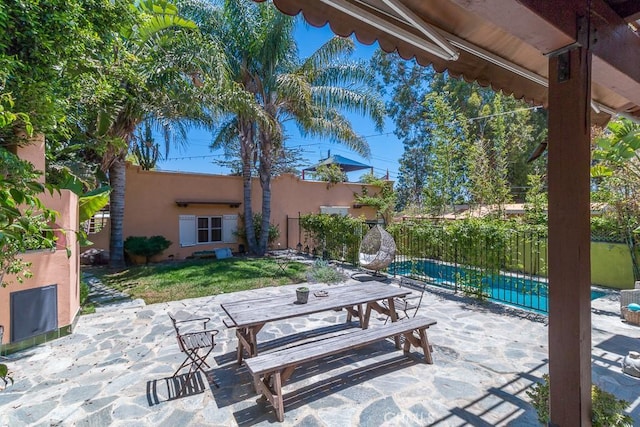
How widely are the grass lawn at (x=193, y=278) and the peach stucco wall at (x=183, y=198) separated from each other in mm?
1695

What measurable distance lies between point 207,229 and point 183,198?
1.54 metres

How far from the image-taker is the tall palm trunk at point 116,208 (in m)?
9.31

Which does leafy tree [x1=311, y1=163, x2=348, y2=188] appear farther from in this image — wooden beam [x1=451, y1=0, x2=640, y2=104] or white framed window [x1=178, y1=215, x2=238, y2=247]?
wooden beam [x1=451, y1=0, x2=640, y2=104]

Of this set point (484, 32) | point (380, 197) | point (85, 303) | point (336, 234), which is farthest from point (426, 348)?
point (380, 197)

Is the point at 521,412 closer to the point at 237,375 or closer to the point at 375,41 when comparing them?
the point at 237,375

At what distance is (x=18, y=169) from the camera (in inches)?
101

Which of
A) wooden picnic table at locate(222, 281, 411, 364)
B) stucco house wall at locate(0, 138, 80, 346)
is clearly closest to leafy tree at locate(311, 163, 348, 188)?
wooden picnic table at locate(222, 281, 411, 364)

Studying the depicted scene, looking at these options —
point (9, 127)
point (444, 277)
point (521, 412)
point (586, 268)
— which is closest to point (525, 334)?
point (521, 412)

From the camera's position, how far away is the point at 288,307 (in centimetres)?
393

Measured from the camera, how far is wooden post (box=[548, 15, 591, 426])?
163cm

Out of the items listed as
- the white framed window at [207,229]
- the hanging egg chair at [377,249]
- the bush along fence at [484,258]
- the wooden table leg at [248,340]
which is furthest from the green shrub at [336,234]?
the wooden table leg at [248,340]

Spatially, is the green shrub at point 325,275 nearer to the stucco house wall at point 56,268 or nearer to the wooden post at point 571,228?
the stucco house wall at point 56,268

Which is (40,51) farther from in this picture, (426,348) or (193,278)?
(193,278)

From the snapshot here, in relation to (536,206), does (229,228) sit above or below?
below
